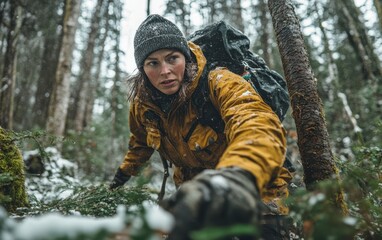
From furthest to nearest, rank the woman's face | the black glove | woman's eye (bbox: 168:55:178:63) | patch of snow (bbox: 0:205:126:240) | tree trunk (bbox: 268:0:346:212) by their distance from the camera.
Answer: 1. the black glove
2. woman's eye (bbox: 168:55:178:63)
3. the woman's face
4. tree trunk (bbox: 268:0:346:212)
5. patch of snow (bbox: 0:205:126:240)

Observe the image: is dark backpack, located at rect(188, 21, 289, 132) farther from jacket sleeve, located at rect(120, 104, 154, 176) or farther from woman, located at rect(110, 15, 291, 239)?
jacket sleeve, located at rect(120, 104, 154, 176)

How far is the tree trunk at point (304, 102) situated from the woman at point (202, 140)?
32 centimetres

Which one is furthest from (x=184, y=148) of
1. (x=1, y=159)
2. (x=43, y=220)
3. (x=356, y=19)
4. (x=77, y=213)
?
(x=356, y=19)

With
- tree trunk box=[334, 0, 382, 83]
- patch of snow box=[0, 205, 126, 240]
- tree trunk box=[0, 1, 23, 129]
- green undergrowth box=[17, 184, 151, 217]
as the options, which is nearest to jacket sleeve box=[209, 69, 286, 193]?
patch of snow box=[0, 205, 126, 240]

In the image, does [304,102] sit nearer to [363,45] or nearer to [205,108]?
[205,108]

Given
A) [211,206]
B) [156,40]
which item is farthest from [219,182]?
[156,40]

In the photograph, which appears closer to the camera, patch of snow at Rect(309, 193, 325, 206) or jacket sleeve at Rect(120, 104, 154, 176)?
patch of snow at Rect(309, 193, 325, 206)

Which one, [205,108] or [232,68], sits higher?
[232,68]

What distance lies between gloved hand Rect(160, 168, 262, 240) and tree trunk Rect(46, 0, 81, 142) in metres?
7.93

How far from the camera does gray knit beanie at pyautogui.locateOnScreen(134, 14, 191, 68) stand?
3.47m

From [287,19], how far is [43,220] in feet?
10.0

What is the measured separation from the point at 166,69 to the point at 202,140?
2.84ft

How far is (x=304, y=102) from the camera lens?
10.0 feet

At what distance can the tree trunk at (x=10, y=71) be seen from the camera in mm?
7624
